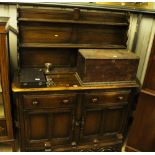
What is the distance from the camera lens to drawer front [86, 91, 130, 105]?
6.39 feet

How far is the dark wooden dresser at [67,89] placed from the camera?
6.19 feet

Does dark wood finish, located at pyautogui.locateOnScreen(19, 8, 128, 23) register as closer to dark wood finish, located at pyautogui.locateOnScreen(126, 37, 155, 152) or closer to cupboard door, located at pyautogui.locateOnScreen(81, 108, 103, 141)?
dark wood finish, located at pyautogui.locateOnScreen(126, 37, 155, 152)

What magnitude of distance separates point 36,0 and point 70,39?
0.50 m

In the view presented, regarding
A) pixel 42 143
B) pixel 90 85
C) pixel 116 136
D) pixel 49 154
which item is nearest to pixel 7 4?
pixel 90 85

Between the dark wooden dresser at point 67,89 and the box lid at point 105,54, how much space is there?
5.6 inches

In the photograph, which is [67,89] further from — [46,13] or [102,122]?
[46,13]

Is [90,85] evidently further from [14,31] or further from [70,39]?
[14,31]

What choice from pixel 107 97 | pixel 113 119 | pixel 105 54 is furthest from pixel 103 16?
pixel 113 119

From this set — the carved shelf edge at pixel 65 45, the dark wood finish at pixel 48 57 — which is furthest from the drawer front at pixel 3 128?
the carved shelf edge at pixel 65 45

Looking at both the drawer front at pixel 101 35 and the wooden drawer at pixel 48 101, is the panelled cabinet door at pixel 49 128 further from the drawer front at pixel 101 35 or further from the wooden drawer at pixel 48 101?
the drawer front at pixel 101 35

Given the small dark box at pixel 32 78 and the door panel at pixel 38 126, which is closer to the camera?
the small dark box at pixel 32 78

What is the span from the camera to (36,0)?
6.56ft

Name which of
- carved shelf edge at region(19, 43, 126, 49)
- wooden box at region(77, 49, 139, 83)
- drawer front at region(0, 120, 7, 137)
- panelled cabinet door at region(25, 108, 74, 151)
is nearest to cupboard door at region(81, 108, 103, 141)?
panelled cabinet door at region(25, 108, 74, 151)

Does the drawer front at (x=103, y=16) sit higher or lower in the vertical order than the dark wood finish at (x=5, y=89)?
higher
